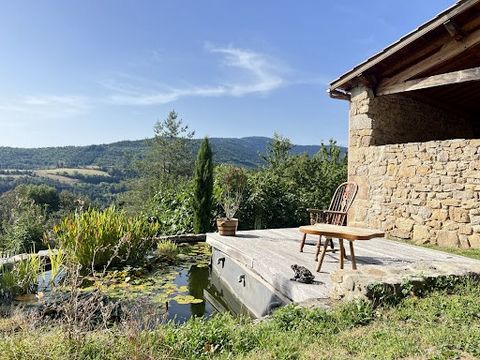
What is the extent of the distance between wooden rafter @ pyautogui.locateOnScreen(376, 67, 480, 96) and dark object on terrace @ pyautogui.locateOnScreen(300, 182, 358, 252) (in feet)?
9.05

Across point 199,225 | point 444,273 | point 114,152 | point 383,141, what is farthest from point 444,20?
point 114,152

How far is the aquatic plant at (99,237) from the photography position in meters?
5.05

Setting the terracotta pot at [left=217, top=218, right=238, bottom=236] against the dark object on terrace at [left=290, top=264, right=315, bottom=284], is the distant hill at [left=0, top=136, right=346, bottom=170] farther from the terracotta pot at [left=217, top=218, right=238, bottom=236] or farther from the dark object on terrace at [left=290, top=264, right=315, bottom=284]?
the dark object on terrace at [left=290, top=264, right=315, bottom=284]

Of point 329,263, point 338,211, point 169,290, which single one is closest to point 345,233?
point 329,263

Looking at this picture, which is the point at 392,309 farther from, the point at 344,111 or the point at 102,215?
the point at 344,111

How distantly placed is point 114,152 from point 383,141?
4371 cm

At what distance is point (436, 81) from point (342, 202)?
316cm

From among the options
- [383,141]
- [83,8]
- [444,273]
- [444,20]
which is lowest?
[444,273]

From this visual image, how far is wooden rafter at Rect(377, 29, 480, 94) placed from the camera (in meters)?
6.18

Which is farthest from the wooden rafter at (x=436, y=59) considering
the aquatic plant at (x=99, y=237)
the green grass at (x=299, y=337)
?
the aquatic plant at (x=99, y=237)

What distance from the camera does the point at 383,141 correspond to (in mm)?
7633

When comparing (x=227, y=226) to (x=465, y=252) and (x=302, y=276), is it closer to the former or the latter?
(x=302, y=276)

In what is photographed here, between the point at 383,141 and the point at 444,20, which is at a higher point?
the point at 444,20

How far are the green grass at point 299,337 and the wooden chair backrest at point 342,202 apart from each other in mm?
2047
